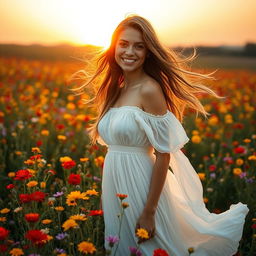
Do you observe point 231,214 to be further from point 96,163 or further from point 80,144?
point 80,144

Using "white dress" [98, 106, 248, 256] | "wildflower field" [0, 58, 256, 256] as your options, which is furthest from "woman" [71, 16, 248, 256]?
"wildflower field" [0, 58, 256, 256]

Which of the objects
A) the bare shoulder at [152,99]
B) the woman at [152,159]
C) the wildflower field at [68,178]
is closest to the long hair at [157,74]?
the woman at [152,159]

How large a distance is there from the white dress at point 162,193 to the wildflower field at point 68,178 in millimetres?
101

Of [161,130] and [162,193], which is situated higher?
[161,130]

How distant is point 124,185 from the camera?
2.59 m

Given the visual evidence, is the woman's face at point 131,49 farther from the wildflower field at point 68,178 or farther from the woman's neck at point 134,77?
the wildflower field at point 68,178

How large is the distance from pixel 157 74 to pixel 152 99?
1.00 ft

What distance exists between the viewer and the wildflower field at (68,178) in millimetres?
2400

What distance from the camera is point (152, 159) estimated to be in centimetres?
265

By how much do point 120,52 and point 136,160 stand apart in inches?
26.4

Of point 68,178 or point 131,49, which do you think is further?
point 68,178

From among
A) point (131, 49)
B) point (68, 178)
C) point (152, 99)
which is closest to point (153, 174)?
point (152, 99)

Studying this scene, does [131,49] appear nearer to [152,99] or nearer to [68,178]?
[152,99]

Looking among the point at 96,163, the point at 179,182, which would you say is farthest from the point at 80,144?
the point at 179,182
